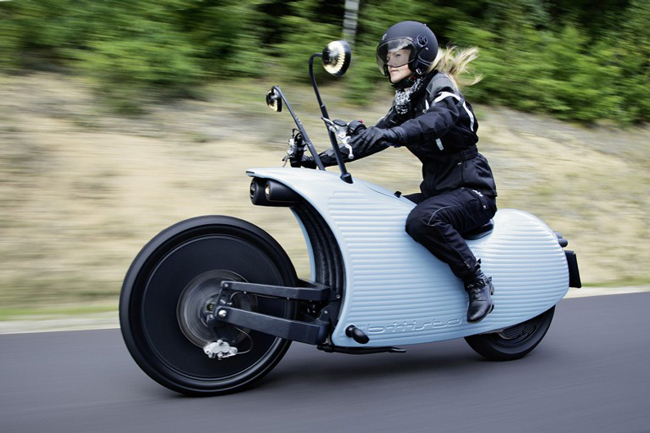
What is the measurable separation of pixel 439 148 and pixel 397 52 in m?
0.53

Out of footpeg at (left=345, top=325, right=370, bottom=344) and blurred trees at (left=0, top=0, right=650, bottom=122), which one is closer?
footpeg at (left=345, top=325, right=370, bottom=344)

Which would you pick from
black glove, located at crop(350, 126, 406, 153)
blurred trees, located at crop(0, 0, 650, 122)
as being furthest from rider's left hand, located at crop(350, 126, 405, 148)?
blurred trees, located at crop(0, 0, 650, 122)

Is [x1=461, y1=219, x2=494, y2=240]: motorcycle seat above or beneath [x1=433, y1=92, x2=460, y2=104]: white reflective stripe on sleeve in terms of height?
beneath

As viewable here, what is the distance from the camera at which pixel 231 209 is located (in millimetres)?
6219

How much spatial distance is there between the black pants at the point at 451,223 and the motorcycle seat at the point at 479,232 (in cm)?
8

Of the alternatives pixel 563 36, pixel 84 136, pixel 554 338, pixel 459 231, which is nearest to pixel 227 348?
pixel 459 231

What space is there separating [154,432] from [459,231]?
5.82 feet

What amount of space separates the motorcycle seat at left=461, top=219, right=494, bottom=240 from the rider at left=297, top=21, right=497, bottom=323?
71 millimetres

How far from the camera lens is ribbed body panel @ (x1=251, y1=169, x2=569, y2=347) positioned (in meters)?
3.27

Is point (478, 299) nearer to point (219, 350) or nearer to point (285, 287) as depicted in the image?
Answer: point (285, 287)

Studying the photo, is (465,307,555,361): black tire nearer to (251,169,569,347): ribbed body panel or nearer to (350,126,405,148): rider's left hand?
(251,169,569,347): ribbed body panel

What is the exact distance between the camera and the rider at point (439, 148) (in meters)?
3.37

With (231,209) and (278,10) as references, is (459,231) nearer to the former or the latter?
(231,209)

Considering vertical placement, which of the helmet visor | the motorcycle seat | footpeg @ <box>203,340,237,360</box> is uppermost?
the helmet visor
